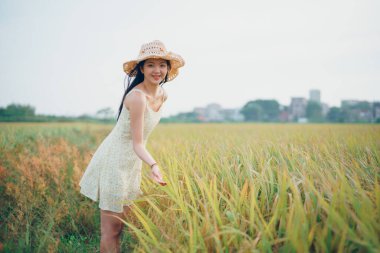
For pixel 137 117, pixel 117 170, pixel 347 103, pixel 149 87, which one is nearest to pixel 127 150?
pixel 117 170

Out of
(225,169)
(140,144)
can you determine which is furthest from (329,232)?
(140,144)

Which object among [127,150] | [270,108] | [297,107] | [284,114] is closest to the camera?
[127,150]

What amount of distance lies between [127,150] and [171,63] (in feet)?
2.22

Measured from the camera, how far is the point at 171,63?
1.72 meters

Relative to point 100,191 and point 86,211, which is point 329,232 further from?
point 86,211

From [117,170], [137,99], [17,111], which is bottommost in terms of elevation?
[117,170]

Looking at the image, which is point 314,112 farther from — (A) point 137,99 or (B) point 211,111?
(A) point 137,99

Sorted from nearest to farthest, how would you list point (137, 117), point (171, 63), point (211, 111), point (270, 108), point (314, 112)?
point (137, 117) < point (171, 63) < point (314, 112) < point (270, 108) < point (211, 111)

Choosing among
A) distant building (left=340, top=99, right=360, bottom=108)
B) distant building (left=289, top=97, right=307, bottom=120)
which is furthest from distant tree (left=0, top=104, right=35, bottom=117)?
distant building (left=289, top=97, right=307, bottom=120)

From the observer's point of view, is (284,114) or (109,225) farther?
(284,114)

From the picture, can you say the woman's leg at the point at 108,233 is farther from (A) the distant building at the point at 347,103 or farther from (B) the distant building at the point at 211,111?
(B) the distant building at the point at 211,111

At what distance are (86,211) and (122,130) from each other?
1.05m

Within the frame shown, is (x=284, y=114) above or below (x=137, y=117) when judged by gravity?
above

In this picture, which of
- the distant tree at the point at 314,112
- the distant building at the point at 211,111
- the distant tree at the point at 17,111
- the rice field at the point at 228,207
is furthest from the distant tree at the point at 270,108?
the rice field at the point at 228,207
